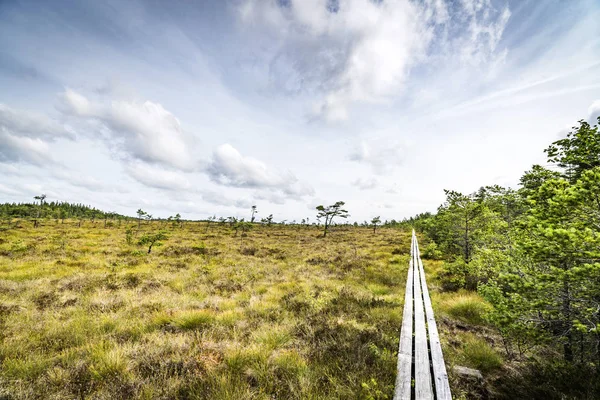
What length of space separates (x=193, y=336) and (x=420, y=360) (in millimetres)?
4578

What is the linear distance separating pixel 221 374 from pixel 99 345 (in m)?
2.63

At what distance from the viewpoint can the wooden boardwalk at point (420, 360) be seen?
3524 mm

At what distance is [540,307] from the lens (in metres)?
3.59

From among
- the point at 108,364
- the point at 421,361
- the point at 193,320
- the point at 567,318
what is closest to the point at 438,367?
the point at 421,361

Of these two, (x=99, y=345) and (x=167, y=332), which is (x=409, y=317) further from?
(x=99, y=345)

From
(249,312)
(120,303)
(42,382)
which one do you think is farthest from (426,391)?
(120,303)

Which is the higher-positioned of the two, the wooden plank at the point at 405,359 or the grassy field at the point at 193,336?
the wooden plank at the point at 405,359

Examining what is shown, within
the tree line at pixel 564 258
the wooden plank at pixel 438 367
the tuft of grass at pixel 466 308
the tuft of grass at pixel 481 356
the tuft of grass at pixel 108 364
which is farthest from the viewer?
the tuft of grass at pixel 466 308

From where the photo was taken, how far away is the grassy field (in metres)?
3.55

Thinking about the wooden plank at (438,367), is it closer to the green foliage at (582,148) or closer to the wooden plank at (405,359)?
the wooden plank at (405,359)

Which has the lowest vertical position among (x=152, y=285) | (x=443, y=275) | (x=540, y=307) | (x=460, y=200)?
(x=152, y=285)

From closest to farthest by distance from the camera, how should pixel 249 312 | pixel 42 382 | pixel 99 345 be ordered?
1. pixel 42 382
2. pixel 99 345
3. pixel 249 312

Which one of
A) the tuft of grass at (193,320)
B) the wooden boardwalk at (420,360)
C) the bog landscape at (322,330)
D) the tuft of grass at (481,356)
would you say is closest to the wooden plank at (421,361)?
the wooden boardwalk at (420,360)

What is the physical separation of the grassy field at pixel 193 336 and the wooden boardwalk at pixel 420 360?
0.20 m
